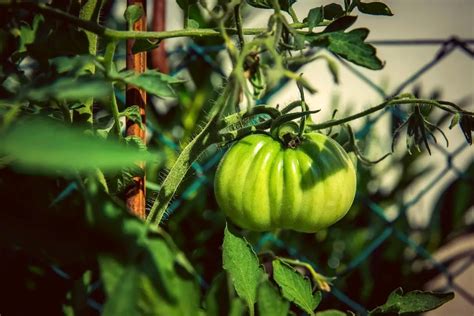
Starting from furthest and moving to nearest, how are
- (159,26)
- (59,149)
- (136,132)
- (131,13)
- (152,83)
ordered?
1. (159,26)
2. (136,132)
3. (131,13)
4. (152,83)
5. (59,149)

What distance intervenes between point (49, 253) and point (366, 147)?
5.17 ft

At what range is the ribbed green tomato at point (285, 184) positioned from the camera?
0.66 metres

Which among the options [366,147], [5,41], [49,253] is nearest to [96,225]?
[49,253]

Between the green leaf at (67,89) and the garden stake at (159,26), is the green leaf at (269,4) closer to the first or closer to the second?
the green leaf at (67,89)

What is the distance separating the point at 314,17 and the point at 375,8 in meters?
0.08

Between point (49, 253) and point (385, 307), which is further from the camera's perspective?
point (385, 307)

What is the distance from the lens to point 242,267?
0.61m

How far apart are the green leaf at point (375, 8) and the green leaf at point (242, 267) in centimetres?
24

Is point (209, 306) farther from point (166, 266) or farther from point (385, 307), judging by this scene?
point (385, 307)

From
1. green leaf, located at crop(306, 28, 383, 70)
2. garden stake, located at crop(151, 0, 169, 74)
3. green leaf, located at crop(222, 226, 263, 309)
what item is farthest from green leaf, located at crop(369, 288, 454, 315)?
garden stake, located at crop(151, 0, 169, 74)

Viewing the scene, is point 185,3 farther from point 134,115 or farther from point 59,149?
point 59,149

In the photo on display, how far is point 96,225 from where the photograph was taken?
379 mm

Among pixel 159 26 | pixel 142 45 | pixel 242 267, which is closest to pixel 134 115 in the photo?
pixel 142 45

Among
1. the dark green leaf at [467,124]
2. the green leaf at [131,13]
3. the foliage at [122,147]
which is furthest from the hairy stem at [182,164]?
the dark green leaf at [467,124]
